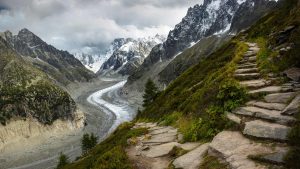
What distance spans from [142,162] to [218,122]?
13.3 ft

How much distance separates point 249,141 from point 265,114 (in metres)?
2.07

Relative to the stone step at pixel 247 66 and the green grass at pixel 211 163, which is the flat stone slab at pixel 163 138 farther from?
the stone step at pixel 247 66

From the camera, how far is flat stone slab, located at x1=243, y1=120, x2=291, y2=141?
46.2 feet

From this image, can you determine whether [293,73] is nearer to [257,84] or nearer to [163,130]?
[257,84]

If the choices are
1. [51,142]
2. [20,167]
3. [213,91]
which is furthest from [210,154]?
[51,142]

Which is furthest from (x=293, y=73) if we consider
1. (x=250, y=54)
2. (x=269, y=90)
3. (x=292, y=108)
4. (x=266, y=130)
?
(x=250, y=54)

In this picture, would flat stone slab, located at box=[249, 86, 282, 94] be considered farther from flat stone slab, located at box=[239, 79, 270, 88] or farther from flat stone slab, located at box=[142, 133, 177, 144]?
flat stone slab, located at box=[142, 133, 177, 144]

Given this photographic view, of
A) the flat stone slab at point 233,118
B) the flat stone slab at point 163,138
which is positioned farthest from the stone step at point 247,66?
the flat stone slab at point 233,118

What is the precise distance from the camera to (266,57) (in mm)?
28266

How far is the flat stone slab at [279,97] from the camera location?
58.3ft

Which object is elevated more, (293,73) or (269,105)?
Answer: (293,73)

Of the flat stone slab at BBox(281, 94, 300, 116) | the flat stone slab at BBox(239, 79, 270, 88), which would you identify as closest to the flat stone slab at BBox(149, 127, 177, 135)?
the flat stone slab at BBox(239, 79, 270, 88)

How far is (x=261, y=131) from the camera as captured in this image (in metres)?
15.1

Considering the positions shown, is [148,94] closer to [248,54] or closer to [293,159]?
[248,54]
